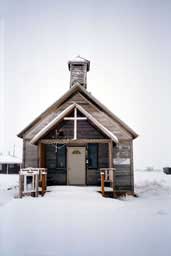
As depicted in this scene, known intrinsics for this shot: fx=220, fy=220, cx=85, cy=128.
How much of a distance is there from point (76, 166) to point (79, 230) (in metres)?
7.81

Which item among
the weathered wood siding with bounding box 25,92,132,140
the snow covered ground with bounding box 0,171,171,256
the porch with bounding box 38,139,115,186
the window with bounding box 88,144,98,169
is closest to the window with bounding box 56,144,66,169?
the porch with bounding box 38,139,115,186

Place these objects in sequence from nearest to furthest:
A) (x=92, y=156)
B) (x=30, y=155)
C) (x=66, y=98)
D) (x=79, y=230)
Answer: (x=79, y=230) → (x=30, y=155) → (x=92, y=156) → (x=66, y=98)

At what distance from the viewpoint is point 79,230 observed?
5289 mm

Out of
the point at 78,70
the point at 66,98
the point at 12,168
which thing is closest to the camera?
the point at 66,98

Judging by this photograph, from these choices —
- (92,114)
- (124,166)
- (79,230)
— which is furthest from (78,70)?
(79,230)

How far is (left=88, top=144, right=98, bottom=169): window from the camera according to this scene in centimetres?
1318

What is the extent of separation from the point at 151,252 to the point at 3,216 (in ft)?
14.3

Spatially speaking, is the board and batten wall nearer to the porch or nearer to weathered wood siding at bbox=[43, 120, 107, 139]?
the porch

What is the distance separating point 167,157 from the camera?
324 ft

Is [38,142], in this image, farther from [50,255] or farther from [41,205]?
[50,255]

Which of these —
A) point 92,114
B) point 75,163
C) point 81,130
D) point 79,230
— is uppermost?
point 92,114

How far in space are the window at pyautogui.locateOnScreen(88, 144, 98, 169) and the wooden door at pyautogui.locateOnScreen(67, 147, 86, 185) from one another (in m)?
0.39

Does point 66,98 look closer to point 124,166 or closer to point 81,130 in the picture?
point 81,130

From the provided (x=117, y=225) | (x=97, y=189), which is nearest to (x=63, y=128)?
(x=97, y=189)
